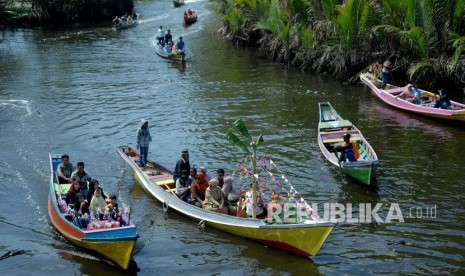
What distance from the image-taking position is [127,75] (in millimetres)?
42562

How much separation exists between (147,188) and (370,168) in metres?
7.78

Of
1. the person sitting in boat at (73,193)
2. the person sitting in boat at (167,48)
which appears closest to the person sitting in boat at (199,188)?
the person sitting in boat at (73,193)

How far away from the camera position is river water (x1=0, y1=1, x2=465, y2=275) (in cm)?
1828

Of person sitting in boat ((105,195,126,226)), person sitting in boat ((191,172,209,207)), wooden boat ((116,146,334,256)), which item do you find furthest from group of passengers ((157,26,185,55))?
person sitting in boat ((105,195,126,226))

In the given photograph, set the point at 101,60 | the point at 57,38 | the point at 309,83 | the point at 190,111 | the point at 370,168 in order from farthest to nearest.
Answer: the point at 57,38, the point at 101,60, the point at 309,83, the point at 190,111, the point at 370,168

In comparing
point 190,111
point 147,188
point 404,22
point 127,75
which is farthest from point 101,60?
point 147,188

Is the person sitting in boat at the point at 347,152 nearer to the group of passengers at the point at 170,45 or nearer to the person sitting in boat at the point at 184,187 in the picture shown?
the person sitting in boat at the point at 184,187

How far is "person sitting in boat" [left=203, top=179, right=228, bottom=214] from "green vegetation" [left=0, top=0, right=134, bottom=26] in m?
52.0

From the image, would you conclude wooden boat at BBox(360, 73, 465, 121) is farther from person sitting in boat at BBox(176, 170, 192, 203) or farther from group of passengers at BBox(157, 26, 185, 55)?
group of passengers at BBox(157, 26, 185, 55)

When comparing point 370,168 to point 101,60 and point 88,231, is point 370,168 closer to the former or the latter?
point 88,231

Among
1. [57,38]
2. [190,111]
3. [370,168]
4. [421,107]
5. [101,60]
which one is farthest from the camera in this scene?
[57,38]

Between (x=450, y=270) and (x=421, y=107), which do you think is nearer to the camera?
(x=450, y=270)

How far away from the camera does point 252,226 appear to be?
18.3 meters

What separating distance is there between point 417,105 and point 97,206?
1808 cm
